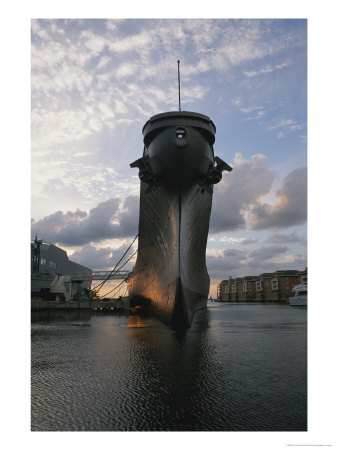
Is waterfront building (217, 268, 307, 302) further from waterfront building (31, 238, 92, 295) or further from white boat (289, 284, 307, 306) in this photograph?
waterfront building (31, 238, 92, 295)

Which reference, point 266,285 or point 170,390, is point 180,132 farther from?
point 266,285

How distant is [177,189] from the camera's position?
610 inches

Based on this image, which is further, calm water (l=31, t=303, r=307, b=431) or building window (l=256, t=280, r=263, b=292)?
building window (l=256, t=280, r=263, b=292)

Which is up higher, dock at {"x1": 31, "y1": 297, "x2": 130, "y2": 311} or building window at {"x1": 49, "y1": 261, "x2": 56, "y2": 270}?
building window at {"x1": 49, "y1": 261, "x2": 56, "y2": 270}

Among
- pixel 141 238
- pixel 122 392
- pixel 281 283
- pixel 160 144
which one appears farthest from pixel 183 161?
pixel 281 283

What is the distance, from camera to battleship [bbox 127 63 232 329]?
49.3ft

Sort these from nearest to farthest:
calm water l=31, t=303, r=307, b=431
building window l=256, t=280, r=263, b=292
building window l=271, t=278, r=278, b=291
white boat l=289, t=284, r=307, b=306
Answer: calm water l=31, t=303, r=307, b=431, white boat l=289, t=284, r=307, b=306, building window l=271, t=278, r=278, b=291, building window l=256, t=280, r=263, b=292

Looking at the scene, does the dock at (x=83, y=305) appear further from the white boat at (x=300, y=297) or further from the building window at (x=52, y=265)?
the white boat at (x=300, y=297)

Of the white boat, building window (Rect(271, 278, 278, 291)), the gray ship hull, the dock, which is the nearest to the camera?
the gray ship hull

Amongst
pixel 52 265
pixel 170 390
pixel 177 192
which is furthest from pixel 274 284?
pixel 170 390

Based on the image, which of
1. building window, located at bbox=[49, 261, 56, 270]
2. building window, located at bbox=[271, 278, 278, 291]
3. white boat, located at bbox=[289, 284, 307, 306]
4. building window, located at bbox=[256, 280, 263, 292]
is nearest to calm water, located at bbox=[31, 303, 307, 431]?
white boat, located at bbox=[289, 284, 307, 306]

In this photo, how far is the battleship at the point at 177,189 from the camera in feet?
49.3

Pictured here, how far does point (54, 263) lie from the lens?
194ft
